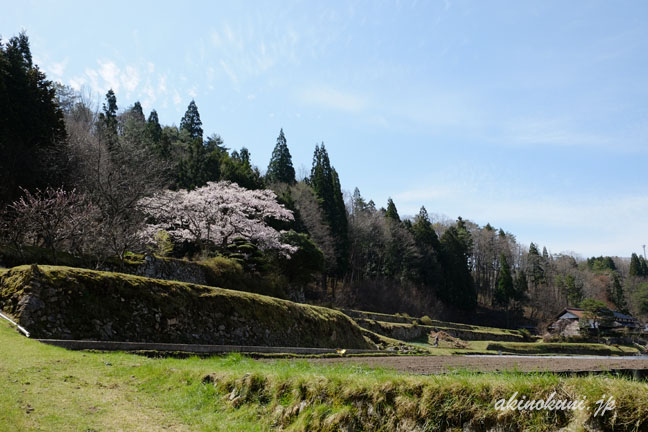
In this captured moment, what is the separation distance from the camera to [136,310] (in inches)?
505

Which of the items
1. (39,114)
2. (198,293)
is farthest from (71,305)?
(39,114)

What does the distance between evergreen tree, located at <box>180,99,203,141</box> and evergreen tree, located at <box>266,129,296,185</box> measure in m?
12.8

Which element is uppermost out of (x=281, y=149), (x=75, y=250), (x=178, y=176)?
(x=281, y=149)

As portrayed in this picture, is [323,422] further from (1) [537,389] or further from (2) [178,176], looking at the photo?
(2) [178,176]

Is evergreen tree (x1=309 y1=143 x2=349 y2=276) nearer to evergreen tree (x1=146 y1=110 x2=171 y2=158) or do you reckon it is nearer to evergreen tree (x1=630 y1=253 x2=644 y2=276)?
evergreen tree (x1=146 y1=110 x2=171 y2=158)

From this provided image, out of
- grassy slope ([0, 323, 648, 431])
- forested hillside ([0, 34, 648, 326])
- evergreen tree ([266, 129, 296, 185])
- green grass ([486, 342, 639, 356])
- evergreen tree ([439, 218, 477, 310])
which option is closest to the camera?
grassy slope ([0, 323, 648, 431])

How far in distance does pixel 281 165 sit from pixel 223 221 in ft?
86.1

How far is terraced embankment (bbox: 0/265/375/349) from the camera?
1092cm

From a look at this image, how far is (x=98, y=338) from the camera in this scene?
11.3 metres

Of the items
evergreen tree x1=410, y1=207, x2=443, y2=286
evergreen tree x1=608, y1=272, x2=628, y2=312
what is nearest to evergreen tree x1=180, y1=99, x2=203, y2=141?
evergreen tree x1=410, y1=207, x2=443, y2=286

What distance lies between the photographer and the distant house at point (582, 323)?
51469 millimetres

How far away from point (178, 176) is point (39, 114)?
1604 cm

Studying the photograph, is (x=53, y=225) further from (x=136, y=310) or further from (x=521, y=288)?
(x=521, y=288)

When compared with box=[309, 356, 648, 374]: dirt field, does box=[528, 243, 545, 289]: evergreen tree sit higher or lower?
higher
